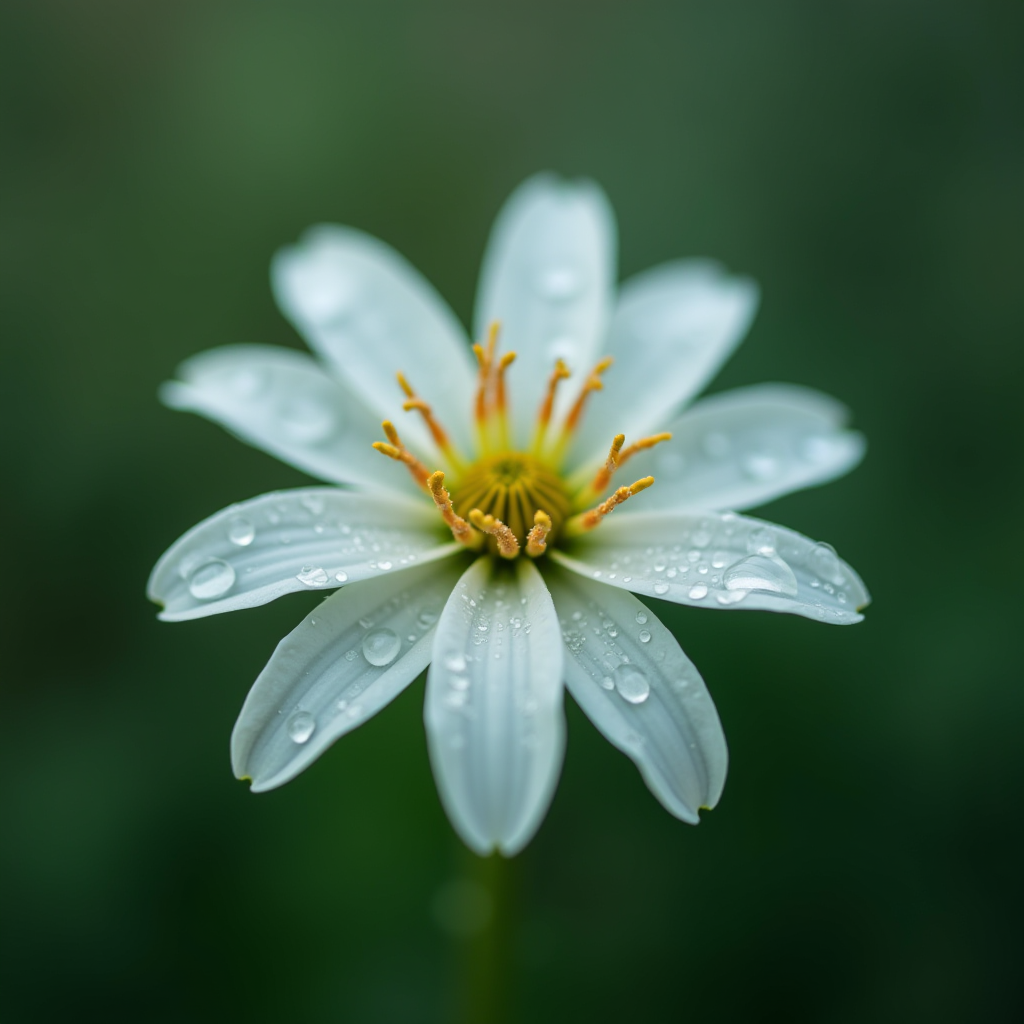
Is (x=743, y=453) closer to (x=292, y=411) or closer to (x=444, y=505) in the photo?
(x=444, y=505)

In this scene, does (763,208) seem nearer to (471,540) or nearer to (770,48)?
(770,48)

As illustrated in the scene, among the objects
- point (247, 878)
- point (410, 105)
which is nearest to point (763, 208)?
point (410, 105)

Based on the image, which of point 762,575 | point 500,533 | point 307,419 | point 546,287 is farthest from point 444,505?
point 546,287

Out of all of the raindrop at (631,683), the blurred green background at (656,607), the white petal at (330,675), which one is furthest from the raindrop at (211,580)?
the blurred green background at (656,607)

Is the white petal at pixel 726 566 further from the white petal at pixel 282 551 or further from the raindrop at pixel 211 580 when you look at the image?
the raindrop at pixel 211 580

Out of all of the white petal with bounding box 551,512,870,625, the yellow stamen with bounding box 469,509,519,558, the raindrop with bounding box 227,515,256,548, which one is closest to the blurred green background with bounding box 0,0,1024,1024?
the white petal with bounding box 551,512,870,625
